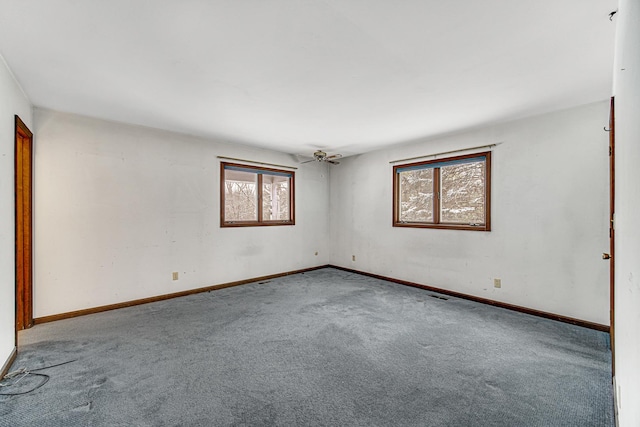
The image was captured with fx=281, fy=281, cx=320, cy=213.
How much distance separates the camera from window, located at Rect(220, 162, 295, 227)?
189 inches

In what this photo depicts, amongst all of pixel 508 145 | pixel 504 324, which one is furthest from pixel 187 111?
pixel 504 324

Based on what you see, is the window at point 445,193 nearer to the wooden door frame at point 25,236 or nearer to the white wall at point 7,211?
the white wall at point 7,211

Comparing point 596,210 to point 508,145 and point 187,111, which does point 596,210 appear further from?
point 187,111

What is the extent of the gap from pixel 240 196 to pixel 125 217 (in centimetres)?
177

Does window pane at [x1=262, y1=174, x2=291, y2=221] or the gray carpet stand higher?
window pane at [x1=262, y1=174, x2=291, y2=221]

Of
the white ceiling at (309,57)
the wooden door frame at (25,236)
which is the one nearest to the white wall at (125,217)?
the wooden door frame at (25,236)

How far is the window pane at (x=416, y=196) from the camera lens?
464 centimetres

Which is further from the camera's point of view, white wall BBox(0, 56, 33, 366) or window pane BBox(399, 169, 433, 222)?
window pane BBox(399, 169, 433, 222)

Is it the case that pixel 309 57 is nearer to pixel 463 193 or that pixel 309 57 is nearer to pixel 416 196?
pixel 463 193

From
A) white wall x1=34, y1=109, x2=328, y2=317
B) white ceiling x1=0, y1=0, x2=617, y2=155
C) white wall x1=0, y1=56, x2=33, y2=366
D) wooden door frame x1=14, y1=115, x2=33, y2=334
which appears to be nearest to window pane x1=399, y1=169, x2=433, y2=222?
white ceiling x1=0, y1=0, x2=617, y2=155

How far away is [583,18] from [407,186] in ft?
10.9

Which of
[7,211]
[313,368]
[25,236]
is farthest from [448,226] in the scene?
[25,236]

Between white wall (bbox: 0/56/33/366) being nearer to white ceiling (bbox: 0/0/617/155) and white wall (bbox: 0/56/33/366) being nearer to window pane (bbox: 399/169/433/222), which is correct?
white ceiling (bbox: 0/0/617/155)

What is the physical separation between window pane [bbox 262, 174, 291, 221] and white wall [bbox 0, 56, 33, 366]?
3.35 m
